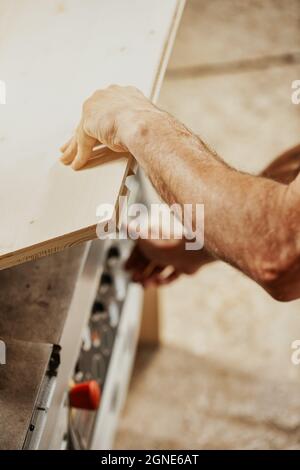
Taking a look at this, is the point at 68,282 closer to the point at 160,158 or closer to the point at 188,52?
the point at 160,158

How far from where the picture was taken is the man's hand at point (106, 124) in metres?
0.88

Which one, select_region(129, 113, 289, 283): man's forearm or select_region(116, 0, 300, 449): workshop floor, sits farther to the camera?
select_region(116, 0, 300, 449): workshop floor

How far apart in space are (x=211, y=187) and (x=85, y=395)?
704mm

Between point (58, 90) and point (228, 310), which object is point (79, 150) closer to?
point (58, 90)

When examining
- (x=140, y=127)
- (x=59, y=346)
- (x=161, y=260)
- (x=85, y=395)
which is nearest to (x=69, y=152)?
(x=140, y=127)

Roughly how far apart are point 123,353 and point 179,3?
1.29 metres

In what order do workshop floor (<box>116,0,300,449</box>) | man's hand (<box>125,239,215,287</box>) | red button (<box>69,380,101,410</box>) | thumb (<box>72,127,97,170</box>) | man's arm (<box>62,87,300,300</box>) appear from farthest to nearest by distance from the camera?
workshop floor (<box>116,0,300,449</box>)
man's hand (<box>125,239,215,287</box>)
red button (<box>69,380,101,410</box>)
thumb (<box>72,127,97,170</box>)
man's arm (<box>62,87,300,300</box>)

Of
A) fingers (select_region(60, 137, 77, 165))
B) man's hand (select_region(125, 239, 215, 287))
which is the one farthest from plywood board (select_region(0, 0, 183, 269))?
man's hand (select_region(125, 239, 215, 287))

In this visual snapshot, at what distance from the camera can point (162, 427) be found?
2215 millimetres

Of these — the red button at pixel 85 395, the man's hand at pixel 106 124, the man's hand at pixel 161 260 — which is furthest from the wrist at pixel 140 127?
the man's hand at pixel 161 260

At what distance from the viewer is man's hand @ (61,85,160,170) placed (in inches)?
34.8

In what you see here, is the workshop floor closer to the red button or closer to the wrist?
the red button

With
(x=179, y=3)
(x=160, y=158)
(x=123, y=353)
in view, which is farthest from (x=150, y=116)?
(x=123, y=353)

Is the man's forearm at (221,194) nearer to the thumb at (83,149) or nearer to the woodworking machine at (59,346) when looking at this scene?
the thumb at (83,149)
